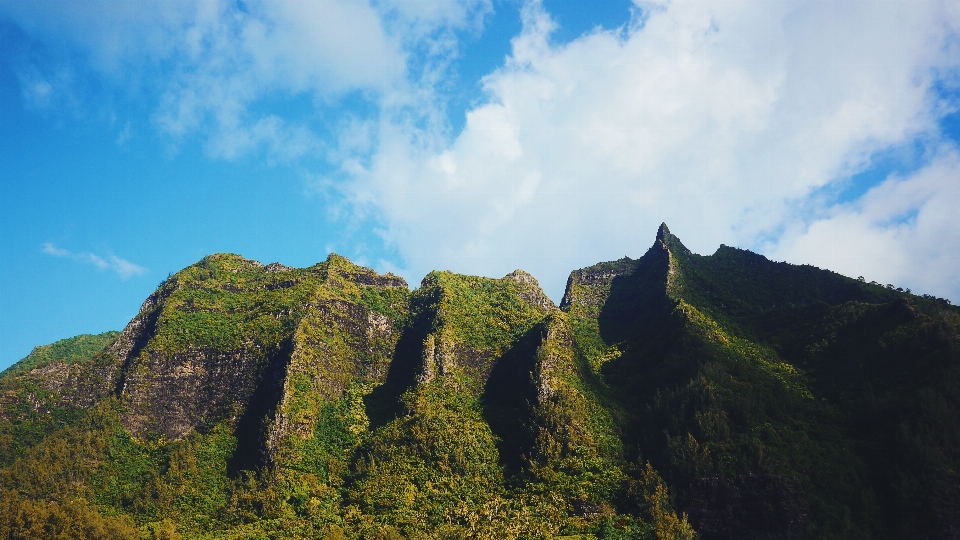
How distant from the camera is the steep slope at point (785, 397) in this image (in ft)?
267

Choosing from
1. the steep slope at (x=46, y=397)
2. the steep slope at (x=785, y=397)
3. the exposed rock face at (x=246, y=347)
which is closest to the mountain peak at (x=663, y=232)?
the steep slope at (x=785, y=397)

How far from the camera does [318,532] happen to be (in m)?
86.0

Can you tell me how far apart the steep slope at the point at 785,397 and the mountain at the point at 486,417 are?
1.14 ft

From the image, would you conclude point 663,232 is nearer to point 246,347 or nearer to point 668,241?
point 668,241

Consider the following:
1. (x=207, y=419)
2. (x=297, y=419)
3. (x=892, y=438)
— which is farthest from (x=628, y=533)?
(x=207, y=419)

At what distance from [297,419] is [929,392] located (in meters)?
88.7

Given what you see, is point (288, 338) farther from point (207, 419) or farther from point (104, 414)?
point (104, 414)

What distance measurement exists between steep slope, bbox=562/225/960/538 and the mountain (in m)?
0.35

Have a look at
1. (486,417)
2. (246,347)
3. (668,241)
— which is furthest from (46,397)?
(668,241)

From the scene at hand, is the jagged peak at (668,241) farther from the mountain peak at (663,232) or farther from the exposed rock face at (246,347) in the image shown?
the exposed rock face at (246,347)

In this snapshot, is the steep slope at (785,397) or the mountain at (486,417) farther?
the mountain at (486,417)

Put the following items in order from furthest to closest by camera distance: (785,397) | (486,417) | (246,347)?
(246,347)
(486,417)
(785,397)

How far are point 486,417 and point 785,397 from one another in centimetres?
4565

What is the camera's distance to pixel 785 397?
98625mm
